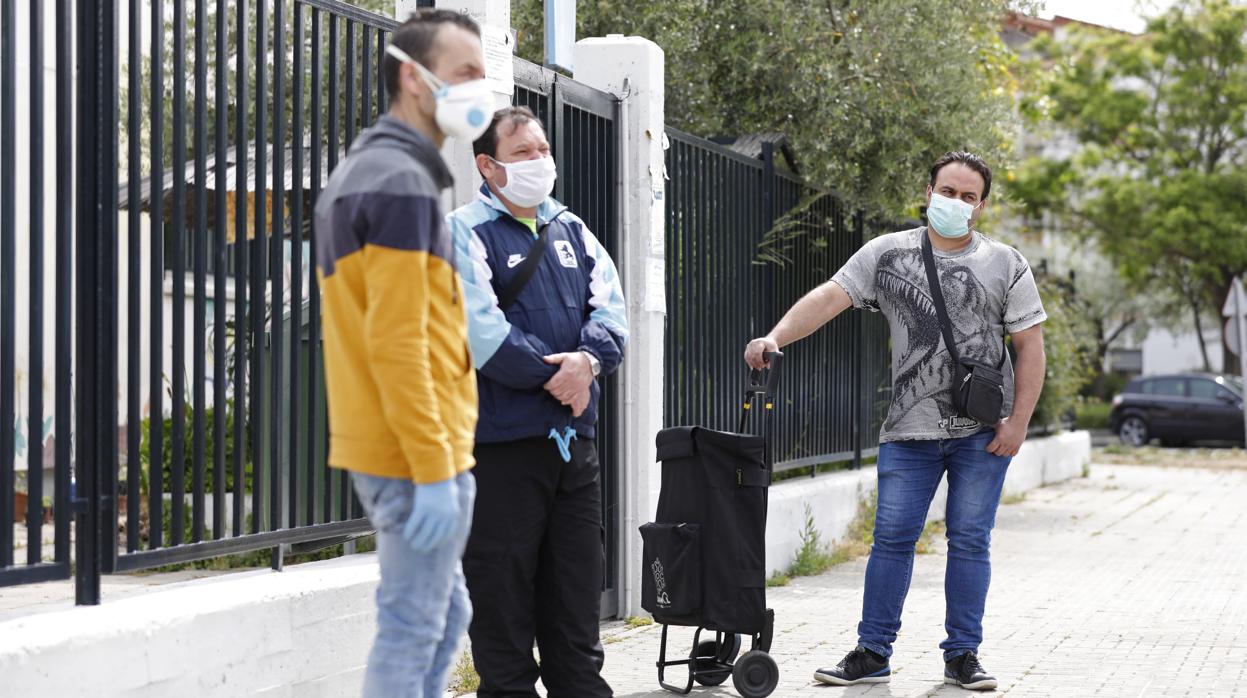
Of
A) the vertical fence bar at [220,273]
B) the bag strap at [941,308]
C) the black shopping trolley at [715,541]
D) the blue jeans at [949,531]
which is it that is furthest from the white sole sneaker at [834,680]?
the vertical fence bar at [220,273]

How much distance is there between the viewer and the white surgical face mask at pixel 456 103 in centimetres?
341

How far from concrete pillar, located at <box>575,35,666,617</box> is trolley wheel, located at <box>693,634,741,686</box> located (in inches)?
59.8

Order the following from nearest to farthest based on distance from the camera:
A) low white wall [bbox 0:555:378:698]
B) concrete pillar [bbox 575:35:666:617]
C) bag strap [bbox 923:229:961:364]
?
low white wall [bbox 0:555:378:698] → bag strap [bbox 923:229:961:364] → concrete pillar [bbox 575:35:666:617]

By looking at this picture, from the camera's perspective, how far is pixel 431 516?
323cm

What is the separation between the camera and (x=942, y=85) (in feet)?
34.6

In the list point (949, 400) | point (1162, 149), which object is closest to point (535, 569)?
point (949, 400)

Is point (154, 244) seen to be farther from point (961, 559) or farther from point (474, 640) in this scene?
point (961, 559)

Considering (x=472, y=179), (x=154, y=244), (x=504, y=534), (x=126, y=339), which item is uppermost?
(x=472, y=179)

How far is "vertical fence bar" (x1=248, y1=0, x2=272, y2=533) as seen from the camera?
5000 millimetres

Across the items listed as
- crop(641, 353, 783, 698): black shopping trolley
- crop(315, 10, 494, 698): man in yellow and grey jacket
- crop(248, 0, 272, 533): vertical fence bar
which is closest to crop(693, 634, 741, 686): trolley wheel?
crop(641, 353, 783, 698): black shopping trolley

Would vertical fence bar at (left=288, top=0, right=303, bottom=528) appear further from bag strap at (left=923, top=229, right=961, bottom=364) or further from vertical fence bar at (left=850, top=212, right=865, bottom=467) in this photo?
vertical fence bar at (left=850, top=212, right=865, bottom=467)

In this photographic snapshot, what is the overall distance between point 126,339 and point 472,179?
1.78 meters

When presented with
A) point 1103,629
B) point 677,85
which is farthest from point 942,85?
point 1103,629

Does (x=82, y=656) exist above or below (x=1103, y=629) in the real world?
above
